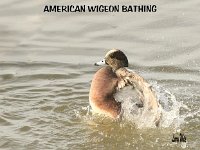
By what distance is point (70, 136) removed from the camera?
6078 millimetres

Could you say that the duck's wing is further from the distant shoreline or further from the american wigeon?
the distant shoreline

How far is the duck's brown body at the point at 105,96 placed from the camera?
20.8 feet

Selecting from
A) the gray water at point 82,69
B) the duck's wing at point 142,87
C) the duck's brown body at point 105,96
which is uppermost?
the duck's wing at point 142,87

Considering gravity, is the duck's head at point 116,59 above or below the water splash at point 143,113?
above

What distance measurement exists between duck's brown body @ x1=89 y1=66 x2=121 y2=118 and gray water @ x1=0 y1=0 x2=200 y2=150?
0.41 ft

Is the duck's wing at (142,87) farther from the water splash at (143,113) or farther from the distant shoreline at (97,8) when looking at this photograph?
the distant shoreline at (97,8)

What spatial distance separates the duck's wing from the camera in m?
5.85

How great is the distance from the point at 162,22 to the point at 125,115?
10.6 ft

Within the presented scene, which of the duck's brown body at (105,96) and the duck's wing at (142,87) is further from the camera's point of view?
the duck's brown body at (105,96)

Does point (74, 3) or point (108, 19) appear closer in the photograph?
point (108, 19)

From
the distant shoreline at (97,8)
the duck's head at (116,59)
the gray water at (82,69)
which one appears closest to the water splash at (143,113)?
the gray water at (82,69)

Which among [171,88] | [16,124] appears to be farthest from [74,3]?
[16,124]

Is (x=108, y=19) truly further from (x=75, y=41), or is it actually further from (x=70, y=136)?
(x=70, y=136)

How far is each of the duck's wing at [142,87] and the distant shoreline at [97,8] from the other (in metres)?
3.81
